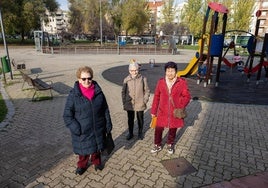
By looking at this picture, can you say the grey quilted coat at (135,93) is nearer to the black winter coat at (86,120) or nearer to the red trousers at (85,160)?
the black winter coat at (86,120)

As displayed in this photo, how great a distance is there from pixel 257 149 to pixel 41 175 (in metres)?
4.12

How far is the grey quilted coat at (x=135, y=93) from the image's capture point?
4.41 m

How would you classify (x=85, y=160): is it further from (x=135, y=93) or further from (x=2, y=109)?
(x=2, y=109)

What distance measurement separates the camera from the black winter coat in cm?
310

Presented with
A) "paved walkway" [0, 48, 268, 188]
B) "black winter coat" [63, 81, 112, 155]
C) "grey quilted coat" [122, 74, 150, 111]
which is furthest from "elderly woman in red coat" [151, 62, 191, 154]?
"black winter coat" [63, 81, 112, 155]

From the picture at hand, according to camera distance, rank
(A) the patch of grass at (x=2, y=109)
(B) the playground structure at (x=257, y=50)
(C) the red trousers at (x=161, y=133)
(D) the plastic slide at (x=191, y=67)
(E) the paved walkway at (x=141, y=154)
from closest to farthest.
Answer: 1. (E) the paved walkway at (x=141, y=154)
2. (C) the red trousers at (x=161, y=133)
3. (A) the patch of grass at (x=2, y=109)
4. (B) the playground structure at (x=257, y=50)
5. (D) the plastic slide at (x=191, y=67)

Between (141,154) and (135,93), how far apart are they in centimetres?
120

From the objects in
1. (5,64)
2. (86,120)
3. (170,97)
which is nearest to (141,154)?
(170,97)

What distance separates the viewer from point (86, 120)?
10.4ft

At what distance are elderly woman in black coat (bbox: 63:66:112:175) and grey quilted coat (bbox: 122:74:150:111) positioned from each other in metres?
1.15

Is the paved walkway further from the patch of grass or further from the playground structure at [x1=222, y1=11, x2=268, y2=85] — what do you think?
the playground structure at [x1=222, y1=11, x2=268, y2=85]

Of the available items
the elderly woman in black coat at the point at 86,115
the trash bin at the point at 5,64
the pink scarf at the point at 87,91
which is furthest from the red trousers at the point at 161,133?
the trash bin at the point at 5,64

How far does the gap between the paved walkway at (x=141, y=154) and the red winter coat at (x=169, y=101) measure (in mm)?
730

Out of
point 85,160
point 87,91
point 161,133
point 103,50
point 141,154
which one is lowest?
point 141,154
